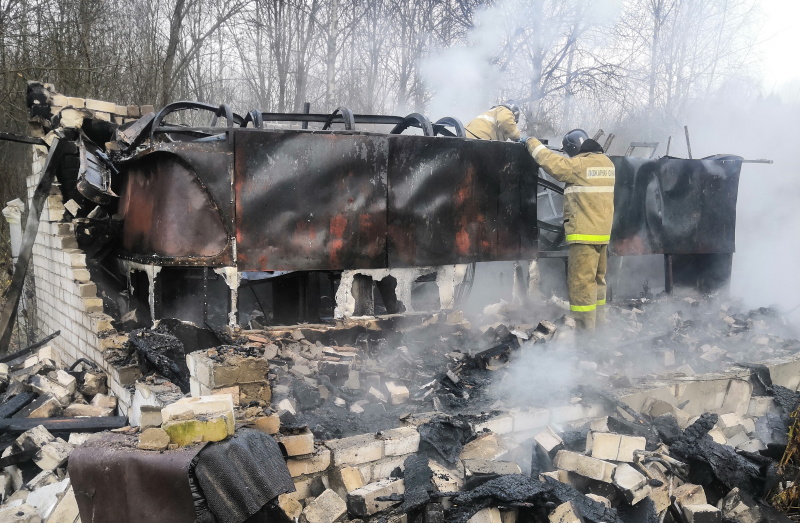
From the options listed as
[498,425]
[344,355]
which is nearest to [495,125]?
[344,355]

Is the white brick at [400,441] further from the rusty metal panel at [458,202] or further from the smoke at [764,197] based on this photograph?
the smoke at [764,197]

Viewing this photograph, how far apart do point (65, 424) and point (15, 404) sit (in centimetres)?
67

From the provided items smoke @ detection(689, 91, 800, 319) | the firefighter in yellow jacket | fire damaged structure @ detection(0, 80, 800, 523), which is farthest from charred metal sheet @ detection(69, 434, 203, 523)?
smoke @ detection(689, 91, 800, 319)

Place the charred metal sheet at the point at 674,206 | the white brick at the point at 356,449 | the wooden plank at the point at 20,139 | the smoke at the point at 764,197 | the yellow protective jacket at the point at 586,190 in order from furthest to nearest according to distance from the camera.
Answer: the smoke at the point at 764,197
the charred metal sheet at the point at 674,206
the yellow protective jacket at the point at 586,190
the wooden plank at the point at 20,139
the white brick at the point at 356,449

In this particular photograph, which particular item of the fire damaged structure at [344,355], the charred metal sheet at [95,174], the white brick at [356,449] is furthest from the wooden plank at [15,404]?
the white brick at [356,449]

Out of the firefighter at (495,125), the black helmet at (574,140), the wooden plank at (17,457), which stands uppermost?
the firefighter at (495,125)

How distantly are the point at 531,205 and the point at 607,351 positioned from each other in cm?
189

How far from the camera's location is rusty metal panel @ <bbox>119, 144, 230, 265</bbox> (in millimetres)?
5215

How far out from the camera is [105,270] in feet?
20.7

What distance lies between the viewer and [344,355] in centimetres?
530

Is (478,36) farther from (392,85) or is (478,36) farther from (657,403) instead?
(657,403)

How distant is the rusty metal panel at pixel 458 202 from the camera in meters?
5.87

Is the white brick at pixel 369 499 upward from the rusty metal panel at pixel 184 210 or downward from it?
downward

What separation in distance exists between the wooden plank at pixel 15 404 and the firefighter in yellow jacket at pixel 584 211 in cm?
543
